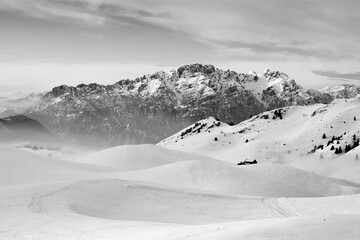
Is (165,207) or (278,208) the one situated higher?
(278,208)

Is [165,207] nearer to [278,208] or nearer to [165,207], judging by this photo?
[165,207]

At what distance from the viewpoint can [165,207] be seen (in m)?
48.9

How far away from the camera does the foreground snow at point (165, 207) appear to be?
21047mm

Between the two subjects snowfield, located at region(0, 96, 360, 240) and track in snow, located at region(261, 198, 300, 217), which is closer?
snowfield, located at region(0, 96, 360, 240)

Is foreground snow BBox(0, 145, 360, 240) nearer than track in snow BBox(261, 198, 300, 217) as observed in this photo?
Yes

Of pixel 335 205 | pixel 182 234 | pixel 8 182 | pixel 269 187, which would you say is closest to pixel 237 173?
pixel 269 187

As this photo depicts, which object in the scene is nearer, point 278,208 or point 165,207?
point 278,208

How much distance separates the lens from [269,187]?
83.0 meters

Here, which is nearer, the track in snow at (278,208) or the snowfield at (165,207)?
the snowfield at (165,207)

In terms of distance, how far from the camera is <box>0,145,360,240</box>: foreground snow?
21047mm

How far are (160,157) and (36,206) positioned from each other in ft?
410

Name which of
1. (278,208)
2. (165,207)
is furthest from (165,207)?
(278,208)

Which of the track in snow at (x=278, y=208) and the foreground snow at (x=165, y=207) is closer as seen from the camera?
the foreground snow at (x=165, y=207)

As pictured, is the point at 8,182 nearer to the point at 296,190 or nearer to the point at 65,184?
the point at 65,184
